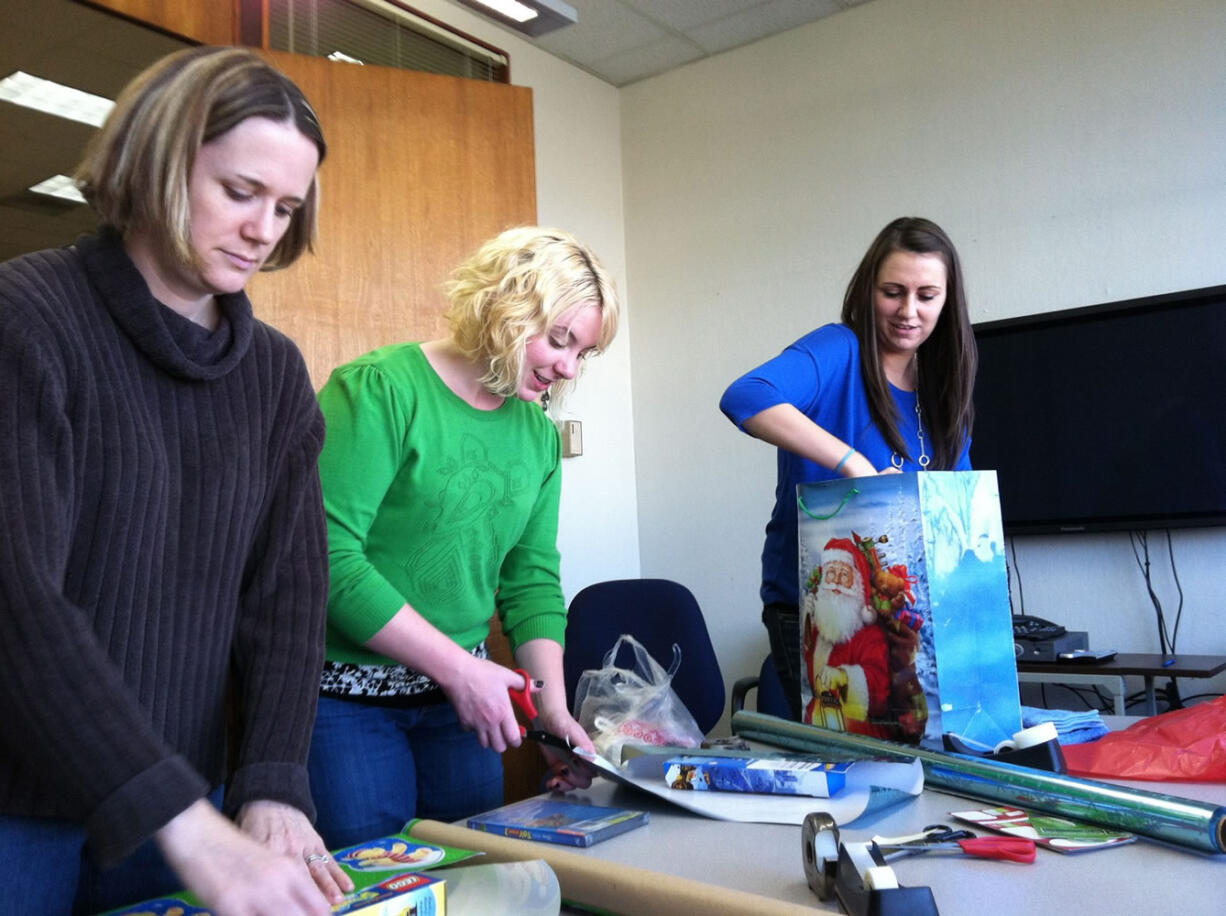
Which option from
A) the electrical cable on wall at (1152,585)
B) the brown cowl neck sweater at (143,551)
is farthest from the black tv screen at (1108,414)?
the brown cowl neck sweater at (143,551)

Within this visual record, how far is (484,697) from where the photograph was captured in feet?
3.96

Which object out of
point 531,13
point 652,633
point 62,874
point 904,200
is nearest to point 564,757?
point 62,874

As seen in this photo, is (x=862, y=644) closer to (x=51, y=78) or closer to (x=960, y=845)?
(x=960, y=845)

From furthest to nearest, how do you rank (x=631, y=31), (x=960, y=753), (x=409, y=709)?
(x=631, y=31)
(x=409, y=709)
(x=960, y=753)

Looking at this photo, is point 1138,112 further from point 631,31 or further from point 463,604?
point 463,604

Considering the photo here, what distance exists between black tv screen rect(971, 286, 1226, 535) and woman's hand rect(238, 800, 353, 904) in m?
2.63

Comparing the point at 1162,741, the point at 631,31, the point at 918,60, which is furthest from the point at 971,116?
the point at 1162,741

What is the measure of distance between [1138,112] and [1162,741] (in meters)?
2.45

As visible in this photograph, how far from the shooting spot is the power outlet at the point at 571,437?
374cm

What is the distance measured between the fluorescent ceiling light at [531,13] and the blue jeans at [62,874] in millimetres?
2437

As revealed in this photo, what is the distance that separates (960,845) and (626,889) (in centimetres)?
29

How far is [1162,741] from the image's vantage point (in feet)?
3.91

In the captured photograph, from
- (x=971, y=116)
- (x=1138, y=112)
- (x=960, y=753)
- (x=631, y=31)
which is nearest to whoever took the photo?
(x=960, y=753)

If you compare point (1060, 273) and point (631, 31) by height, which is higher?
point (631, 31)
